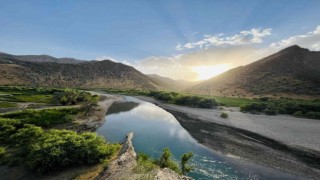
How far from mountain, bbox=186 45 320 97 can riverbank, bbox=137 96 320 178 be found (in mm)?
65473

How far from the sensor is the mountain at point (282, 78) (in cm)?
10949

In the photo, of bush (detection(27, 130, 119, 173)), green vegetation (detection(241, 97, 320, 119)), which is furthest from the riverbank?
bush (detection(27, 130, 119, 173))

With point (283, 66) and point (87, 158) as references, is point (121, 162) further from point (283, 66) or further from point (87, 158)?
point (283, 66)

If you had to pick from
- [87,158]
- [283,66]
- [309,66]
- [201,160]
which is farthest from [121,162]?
[309,66]

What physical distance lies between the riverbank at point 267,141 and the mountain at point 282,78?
2578 inches

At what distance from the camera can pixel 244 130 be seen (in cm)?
4447

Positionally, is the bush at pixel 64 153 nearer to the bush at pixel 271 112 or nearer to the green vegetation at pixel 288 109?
the bush at pixel 271 112

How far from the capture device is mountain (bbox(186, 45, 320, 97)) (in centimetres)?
10949

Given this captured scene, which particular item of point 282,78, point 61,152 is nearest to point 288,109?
point 61,152

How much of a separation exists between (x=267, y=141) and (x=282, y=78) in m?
110

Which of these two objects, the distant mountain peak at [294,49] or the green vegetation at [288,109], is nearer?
the green vegetation at [288,109]

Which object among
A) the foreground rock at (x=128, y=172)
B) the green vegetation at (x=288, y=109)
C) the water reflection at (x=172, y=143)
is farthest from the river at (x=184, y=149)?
the green vegetation at (x=288, y=109)

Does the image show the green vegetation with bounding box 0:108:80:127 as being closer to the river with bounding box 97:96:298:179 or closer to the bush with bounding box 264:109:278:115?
the river with bounding box 97:96:298:179

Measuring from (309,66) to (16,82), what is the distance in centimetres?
20785
